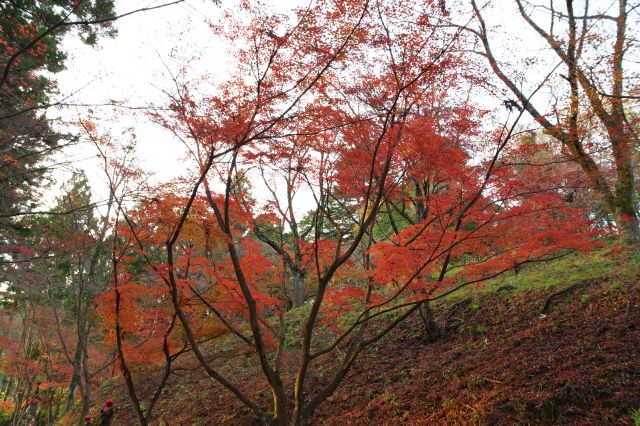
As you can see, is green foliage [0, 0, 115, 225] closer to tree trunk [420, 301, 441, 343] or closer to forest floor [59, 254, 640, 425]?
forest floor [59, 254, 640, 425]

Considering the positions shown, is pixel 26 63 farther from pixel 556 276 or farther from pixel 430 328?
pixel 556 276

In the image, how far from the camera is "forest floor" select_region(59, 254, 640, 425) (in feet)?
15.9

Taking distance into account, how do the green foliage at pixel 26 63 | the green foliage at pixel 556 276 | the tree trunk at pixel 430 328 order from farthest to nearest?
the tree trunk at pixel 430 328, the green foliage at pixel 556 276, the green foliage at pixel 26 63

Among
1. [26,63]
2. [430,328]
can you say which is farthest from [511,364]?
[26,63]

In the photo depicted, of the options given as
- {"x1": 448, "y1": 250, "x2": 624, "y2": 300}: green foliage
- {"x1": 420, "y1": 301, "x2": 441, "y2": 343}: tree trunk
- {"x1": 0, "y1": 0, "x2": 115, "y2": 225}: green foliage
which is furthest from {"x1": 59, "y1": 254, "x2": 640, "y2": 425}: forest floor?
{"x1": 0, "y1": 0, "x2": 115, "y2": 225}: green foliage

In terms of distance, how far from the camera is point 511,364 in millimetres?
6164

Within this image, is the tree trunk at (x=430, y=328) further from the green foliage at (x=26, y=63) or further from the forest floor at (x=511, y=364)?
the green foliage at (x=26, y=63)

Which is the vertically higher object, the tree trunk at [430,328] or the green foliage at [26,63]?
the green foliage at [26,63]

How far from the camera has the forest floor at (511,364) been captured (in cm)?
483

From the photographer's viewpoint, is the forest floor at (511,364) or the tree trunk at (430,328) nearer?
the forest floor at (511,364)

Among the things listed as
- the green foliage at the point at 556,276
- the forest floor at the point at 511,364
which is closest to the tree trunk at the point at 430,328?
the forest floor at the point at 511,364

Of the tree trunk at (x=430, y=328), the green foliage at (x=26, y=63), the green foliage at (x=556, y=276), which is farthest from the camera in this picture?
the tree trunk at (x=430, y=328)

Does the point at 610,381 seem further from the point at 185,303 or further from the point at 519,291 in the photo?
the point at 185,303

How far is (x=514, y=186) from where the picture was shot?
6059 mm
